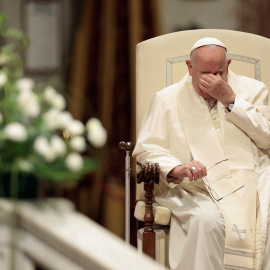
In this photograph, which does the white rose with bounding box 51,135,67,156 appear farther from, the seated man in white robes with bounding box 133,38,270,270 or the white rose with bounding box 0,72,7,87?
the seated man in white robes with bounding box 133,38,270,270

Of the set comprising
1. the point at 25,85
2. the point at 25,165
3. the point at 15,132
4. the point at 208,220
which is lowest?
the point at 208,220

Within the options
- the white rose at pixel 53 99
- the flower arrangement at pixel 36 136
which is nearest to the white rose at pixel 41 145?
the flower arrangement at pixel 36 136

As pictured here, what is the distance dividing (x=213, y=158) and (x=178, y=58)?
0.91m

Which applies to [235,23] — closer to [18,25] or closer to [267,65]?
[267,65]

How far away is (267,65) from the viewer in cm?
466

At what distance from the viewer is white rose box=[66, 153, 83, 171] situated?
192 cm

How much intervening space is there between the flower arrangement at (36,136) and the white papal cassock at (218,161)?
5.78 ft

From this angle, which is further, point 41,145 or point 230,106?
point 230,106

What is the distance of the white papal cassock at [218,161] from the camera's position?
3.63 metres

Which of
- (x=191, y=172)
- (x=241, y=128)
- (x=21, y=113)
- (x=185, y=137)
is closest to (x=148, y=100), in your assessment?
(x=185, y=137)

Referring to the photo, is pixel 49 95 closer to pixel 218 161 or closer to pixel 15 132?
pixel 15 132

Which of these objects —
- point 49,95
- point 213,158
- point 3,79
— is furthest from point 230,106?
point 3,79

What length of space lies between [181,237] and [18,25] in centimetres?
228

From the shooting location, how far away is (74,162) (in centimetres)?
192
